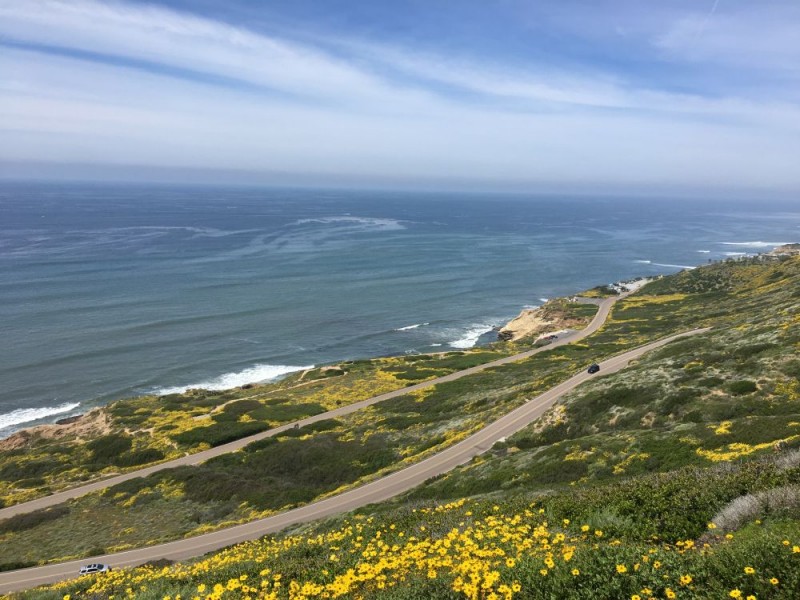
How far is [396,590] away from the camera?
25.1ft

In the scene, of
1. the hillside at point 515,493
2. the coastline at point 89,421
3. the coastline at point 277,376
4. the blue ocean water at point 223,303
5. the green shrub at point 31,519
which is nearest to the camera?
the hillside at point 515,493

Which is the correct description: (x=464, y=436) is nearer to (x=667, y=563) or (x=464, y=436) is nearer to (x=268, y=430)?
(x=268, y=430)

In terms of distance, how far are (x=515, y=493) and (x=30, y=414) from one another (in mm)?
69195

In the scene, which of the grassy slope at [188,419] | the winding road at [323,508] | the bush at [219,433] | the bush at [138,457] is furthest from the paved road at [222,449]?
the bush at [138,457]

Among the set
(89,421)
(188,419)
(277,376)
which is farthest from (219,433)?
(277,376)

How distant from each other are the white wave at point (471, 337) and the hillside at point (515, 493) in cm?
2497

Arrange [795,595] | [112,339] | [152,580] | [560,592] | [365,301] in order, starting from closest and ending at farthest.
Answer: [795,595], [560,592], [152,580], [112,339], [365,301]

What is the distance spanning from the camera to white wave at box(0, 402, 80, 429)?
58934 mm

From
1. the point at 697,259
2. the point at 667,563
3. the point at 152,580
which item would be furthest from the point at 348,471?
the point at 697,259

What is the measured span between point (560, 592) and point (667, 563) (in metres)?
1.57

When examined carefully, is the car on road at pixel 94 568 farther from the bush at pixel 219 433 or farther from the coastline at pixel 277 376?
the coastline at pixel 277 376

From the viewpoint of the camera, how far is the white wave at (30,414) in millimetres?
58934

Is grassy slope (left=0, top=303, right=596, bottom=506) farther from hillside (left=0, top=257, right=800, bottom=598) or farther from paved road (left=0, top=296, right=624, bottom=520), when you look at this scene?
paved road (left=0, top=296, right=624, bottom=520)

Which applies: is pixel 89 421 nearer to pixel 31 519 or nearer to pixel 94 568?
pixel 31 519
